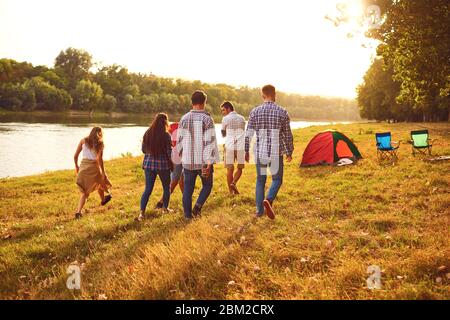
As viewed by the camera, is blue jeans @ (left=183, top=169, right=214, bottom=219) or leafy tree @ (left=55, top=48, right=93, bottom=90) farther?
leafy tree @ (left=55, top=48, right=93, bottom=90)

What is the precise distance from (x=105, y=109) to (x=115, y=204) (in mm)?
103318

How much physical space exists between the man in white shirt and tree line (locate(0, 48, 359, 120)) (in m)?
82.5

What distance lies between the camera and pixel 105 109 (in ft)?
351

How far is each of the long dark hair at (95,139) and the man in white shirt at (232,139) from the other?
3214mm

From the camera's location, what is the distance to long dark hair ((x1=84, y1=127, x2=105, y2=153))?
849 cm

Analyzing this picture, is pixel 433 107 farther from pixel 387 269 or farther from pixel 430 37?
pixel 387 269

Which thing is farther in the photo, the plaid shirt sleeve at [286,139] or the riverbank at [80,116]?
the riverbank at [80,116]

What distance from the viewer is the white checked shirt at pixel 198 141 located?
7180 mm

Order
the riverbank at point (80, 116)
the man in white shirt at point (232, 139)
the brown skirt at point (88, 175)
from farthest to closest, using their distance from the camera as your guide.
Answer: the riverbank at point (80, 116) < the man in white shirt at point (232, 139) < the brown skirt at point (88, 175)

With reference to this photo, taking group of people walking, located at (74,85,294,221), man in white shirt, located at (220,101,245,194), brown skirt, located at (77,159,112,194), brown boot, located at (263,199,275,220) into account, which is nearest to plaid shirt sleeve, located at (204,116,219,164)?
group of people walking, located at (74,85,294,221)

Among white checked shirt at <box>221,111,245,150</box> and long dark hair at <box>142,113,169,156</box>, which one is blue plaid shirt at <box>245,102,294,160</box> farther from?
white checked shirt at <box>221,111,245,150</box>

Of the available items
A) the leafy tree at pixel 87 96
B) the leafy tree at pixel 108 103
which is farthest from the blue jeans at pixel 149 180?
the leafy tree at pixel 108 103

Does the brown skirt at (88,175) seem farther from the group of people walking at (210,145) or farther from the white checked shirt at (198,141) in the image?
the white checked shirt at (198,141)
